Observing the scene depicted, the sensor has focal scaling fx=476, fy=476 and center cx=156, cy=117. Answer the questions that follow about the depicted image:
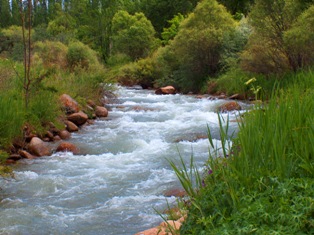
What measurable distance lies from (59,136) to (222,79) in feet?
33.9

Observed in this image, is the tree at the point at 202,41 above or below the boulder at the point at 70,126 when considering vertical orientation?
above

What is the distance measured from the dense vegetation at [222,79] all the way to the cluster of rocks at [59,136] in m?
0.24

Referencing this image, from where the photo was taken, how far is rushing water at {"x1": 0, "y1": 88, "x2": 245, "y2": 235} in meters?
5.71

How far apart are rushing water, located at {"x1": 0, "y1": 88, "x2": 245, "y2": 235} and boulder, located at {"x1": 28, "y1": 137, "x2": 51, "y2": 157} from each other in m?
0.24

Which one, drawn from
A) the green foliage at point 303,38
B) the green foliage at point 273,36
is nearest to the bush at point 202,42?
the green foliage at point 273,36

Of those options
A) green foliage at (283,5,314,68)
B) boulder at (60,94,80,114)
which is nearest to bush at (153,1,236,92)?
green foliage at (283,5,314,68)

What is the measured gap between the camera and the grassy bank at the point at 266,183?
9.28ft

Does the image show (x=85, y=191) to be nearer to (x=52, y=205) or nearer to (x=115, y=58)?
(x=52, y=205)

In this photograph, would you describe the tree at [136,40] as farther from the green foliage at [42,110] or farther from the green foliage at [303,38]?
the green foliage at [42,110]

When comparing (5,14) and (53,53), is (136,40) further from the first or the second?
(5,14)

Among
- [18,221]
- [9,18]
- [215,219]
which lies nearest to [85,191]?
[18,221]

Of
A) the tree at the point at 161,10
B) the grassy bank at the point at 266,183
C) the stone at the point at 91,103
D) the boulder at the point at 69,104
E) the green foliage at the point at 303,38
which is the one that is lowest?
the stone at the point at 91,103

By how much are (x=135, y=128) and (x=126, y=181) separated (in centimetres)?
498

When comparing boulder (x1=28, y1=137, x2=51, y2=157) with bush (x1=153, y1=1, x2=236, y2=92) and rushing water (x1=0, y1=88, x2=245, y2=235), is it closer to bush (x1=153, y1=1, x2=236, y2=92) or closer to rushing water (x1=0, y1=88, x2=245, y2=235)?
rushing water (x1=0, y1=88, x2=245, y2=235)
